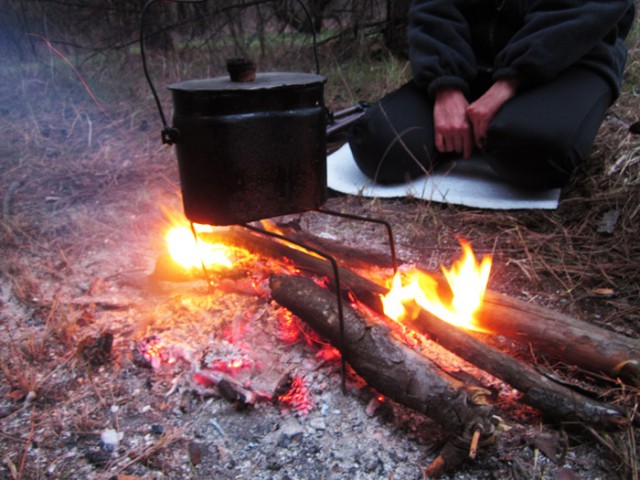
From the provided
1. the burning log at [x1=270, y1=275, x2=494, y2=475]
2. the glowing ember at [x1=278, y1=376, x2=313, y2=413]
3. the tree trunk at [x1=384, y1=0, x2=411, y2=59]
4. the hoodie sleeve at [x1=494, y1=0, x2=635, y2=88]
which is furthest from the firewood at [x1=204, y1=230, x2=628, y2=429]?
the tree trunk at [x1=384, y1=0, x2=411, y2=59]

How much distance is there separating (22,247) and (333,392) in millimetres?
1738

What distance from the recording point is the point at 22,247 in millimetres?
2488

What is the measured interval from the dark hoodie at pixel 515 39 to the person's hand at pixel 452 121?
0.20 ft

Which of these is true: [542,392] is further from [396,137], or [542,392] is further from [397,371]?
[396,137]

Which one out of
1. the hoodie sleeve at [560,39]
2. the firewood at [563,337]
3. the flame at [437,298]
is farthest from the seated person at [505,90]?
the firewood at [563,337]

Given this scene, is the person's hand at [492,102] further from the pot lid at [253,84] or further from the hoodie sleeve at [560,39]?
the pot lid at [253,84]

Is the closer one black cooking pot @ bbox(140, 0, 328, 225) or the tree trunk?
black cooking pot @ bbox(140, 0, 328, 225)

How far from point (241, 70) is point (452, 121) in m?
1.49

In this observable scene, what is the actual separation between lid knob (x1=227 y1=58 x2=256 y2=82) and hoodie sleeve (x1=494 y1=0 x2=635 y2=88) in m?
1.50

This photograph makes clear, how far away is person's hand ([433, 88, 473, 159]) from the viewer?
8.98ft

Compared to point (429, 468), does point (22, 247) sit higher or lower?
higher

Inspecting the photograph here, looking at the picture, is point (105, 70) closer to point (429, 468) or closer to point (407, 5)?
point (407, 5)

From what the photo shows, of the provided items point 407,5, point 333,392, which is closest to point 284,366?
point 333,392

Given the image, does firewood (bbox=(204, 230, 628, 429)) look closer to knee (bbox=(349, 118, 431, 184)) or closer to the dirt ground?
the dirt ground
